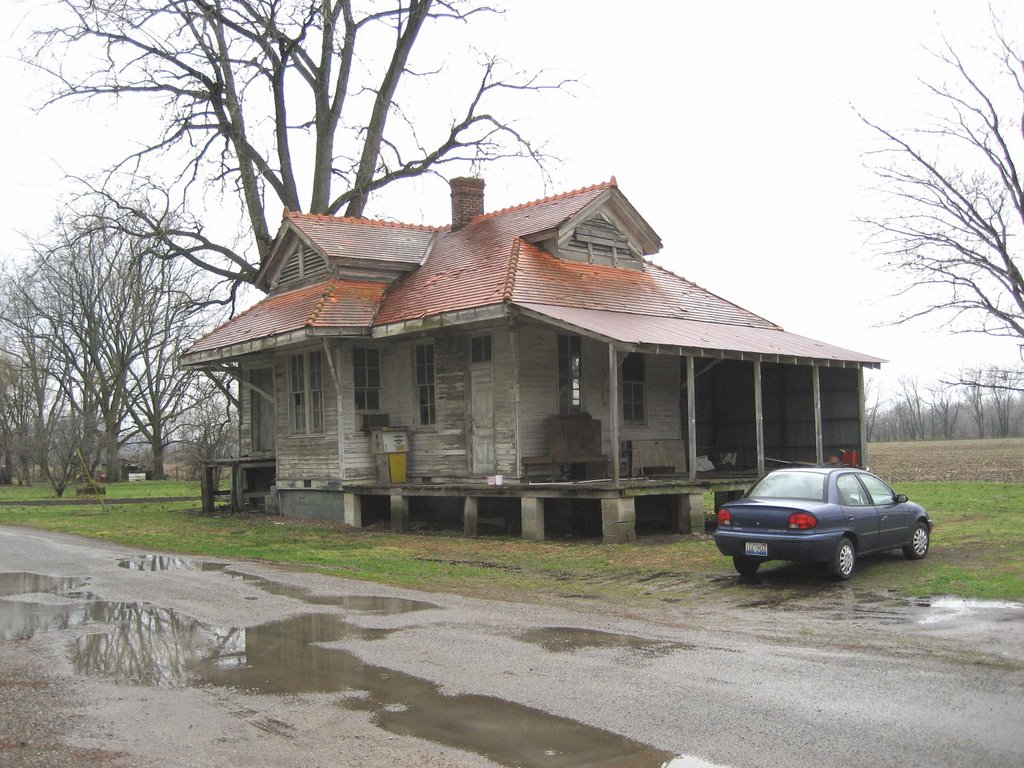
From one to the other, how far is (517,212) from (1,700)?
18083mm

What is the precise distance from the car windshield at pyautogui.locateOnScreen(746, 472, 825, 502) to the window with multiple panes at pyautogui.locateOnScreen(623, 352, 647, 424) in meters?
7.44

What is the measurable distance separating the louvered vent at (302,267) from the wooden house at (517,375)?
6cm

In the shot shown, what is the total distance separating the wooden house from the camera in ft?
59.7

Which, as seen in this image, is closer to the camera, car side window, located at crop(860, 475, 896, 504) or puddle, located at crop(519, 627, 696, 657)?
puddle, located at crop(519, 627, 696, 657)

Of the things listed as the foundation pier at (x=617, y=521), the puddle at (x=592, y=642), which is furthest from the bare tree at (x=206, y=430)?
the puddle at (x=592, y=642)

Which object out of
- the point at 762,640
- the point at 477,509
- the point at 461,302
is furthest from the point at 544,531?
the point at 762,640

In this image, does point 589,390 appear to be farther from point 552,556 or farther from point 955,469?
point 955,469

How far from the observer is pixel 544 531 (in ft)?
61.2

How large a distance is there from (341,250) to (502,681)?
640 inches

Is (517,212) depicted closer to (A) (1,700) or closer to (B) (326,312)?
(B) (326,312)

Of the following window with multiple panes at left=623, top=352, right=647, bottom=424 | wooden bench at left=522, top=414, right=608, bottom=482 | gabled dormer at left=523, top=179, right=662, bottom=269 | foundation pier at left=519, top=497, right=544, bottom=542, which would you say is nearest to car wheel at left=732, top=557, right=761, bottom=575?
foundation pier at left=519, top=497, right=544, bottom=542

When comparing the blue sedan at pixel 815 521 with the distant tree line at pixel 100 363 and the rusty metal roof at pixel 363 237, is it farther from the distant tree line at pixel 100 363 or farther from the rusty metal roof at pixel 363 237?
the distant tree line at pixel 100 363

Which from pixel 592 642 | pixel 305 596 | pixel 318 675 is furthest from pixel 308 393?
pixel 318 675

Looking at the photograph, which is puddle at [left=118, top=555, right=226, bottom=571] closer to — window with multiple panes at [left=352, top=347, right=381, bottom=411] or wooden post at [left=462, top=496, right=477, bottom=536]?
wooden post at [left=462, top=496, right=477, bottom=536]
